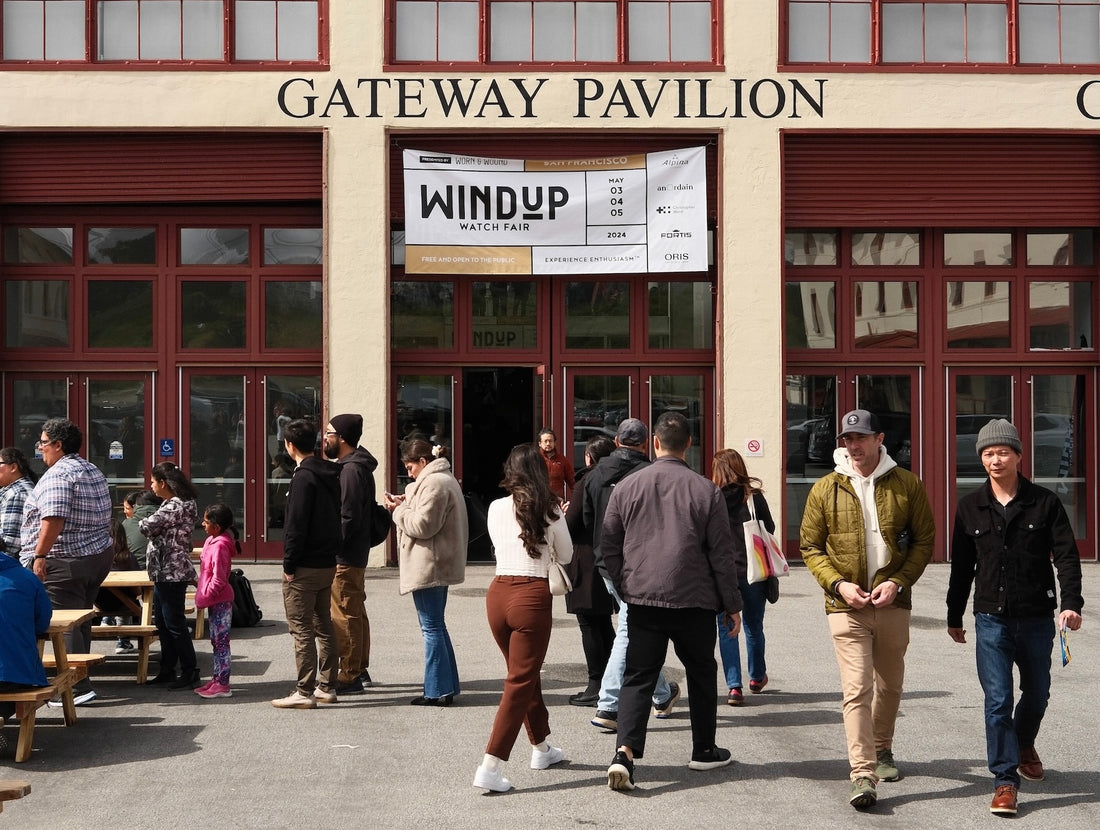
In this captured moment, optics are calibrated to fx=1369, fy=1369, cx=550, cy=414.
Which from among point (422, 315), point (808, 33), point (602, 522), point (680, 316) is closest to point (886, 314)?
point (680, 316)

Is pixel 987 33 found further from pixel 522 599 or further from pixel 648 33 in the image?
pixel 522 599

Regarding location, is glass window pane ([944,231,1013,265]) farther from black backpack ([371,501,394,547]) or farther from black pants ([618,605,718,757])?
→ black pants ([618,605,718,757])

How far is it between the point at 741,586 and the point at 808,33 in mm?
10105

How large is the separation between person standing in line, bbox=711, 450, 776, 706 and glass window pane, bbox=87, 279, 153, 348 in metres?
10.3

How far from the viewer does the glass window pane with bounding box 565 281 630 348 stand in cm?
1766

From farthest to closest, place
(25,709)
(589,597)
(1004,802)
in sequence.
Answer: (589,597), (25,709), (1004,802)

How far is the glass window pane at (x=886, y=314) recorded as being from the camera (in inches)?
703

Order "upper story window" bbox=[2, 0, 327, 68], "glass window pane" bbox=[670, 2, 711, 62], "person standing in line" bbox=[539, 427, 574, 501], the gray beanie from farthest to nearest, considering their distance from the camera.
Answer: "glass window pane" bbox=[670, 2, 711, 62] < "upper story window" bbox=[2, 0, 327, 68] < "person standing in line" bbox=[539, 427, 574, 501] < the gray beanie

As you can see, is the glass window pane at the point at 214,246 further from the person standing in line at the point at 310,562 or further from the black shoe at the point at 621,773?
the black shoe at the point at 621,773

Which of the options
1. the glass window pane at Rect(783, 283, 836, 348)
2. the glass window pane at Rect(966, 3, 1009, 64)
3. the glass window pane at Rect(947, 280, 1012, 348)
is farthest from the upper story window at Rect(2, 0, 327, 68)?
the glass window pane at Rect(947, 280, 1012, 348)

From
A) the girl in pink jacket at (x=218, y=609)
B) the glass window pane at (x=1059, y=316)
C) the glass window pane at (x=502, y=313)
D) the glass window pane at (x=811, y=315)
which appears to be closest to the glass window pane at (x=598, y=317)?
the glass window pane at (x=502, y=313)

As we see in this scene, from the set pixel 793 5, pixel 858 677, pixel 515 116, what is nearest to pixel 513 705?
pixel 858 677

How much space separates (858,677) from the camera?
23.0 ft

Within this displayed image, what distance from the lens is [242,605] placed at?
12.7m
